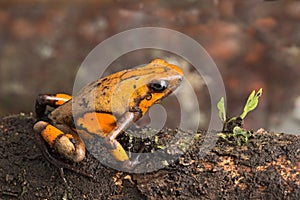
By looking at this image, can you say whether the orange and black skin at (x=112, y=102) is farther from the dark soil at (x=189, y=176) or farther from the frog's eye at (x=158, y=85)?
the dark soil at (x=189, y=176)

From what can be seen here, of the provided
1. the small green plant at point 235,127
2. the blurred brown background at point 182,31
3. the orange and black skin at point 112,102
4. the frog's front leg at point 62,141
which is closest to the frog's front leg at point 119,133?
the orange and black skin at point 112,102

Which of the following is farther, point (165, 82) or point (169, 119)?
point (169, 119)

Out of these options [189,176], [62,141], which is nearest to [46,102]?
[62,141]

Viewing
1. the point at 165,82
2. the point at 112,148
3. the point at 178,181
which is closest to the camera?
the point at 178,181

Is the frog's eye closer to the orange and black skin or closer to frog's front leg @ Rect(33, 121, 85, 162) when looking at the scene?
the orange and black skin

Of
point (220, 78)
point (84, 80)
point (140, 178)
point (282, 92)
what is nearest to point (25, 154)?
point (140, 178)

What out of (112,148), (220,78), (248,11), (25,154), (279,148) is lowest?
(25,154)

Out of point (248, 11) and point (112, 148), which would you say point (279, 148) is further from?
point (248, 11)
